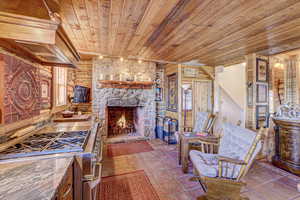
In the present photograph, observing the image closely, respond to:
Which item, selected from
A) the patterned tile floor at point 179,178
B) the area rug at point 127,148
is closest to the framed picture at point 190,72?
the patterned tile floor at point 179,178

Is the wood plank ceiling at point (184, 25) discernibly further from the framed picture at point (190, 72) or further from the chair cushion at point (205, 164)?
the chair cushion at point (205, 164)

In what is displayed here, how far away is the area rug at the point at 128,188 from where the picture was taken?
6.09 ft

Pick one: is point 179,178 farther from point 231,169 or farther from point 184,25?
point 184,25

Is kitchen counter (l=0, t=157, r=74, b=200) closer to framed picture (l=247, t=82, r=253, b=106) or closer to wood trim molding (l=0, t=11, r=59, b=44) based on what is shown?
wood trim molding (l=0, t=11, r=59, b=44)

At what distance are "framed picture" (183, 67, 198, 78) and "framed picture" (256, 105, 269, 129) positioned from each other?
195 centimetres

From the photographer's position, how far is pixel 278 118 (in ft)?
8.74

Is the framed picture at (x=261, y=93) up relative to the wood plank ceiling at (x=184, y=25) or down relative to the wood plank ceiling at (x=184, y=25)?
down

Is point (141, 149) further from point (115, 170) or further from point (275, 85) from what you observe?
point (275, 85)

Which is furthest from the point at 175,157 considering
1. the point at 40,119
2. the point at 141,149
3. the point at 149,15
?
the point at 149,15

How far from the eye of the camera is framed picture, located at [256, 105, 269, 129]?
3.14 metres

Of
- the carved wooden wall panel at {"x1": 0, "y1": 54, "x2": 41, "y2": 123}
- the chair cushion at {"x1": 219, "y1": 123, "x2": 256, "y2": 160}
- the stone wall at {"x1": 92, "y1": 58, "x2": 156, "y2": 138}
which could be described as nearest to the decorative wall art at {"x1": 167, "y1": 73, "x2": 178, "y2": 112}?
the stone wall at {"x1": 92, "y1": 58, "x2": 156, "y2": 138}

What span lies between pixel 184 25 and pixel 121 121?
3.80 metres

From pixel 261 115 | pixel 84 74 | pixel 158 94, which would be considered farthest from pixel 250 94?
pixel 84 74

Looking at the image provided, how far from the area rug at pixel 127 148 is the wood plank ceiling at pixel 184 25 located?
8.60ft
